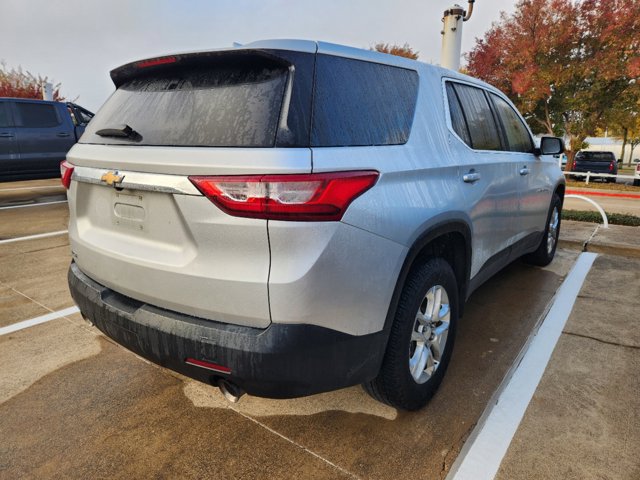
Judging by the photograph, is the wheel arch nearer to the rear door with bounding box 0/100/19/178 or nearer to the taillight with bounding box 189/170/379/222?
the taillight with bounding box 189/170/379/222

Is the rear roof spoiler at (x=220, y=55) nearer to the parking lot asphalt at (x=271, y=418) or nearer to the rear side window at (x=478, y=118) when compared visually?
the rear side window at (x=478, y=118)

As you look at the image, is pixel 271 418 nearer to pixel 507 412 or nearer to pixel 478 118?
pixel 507 412

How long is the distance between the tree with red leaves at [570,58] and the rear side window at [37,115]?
15.6 meters

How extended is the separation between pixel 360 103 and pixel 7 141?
32.2 feet

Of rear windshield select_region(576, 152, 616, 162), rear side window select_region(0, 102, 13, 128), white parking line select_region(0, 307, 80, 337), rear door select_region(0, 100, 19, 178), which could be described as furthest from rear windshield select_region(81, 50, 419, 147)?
rear windshield select_region(576, 152, 616, 162)

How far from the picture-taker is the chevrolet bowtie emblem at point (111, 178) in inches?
78.3

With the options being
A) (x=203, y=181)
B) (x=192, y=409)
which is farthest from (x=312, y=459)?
(x=203, y=181)

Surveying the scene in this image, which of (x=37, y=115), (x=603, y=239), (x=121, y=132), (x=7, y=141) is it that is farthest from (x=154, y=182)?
(x=37, y=115)

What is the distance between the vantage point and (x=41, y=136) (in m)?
9.72

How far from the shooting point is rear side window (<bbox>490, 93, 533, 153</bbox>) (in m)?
3.68

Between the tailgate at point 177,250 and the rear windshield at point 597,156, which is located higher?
the tailgate at point 177,250

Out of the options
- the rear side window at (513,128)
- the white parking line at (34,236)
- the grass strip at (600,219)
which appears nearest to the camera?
the rear side window at (513,128)

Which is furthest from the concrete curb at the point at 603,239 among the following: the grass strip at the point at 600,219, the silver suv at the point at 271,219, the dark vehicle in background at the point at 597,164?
the dark vehicle in background at the point at 597,164

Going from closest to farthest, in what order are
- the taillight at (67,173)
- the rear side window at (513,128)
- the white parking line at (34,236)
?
the taillight at (67,173)
the rear side window at (513,128)
the white parking line at (34,236)
